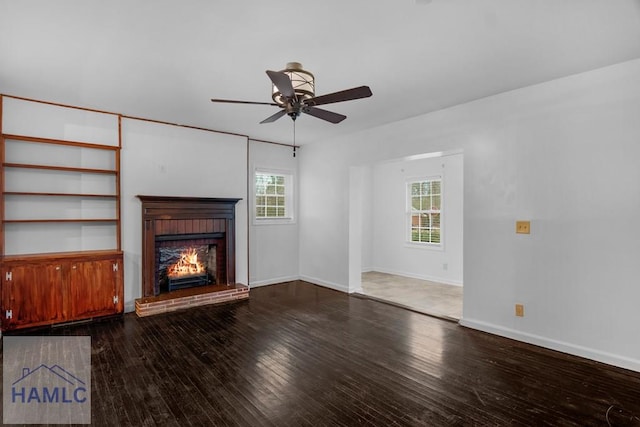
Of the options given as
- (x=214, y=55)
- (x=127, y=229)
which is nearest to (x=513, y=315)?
(x=214, y=55)

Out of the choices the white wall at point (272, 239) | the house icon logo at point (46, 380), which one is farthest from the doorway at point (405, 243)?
the house icon logo at point (46, 380)

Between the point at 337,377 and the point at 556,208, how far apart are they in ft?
9.15

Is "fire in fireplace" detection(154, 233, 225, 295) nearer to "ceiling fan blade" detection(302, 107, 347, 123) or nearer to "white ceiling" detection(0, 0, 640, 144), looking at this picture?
"white ceiling" detection(0, 0, 640, 144)

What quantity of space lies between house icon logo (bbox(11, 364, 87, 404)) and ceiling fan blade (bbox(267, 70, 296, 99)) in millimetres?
2766

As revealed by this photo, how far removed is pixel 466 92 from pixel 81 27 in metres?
3.67

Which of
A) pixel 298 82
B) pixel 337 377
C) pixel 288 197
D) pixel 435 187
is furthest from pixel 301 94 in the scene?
pixel 435 187

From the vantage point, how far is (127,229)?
4.72m

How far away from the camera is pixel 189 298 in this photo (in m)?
4.93

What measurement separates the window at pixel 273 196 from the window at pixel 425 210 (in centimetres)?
265

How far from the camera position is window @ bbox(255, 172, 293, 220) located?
6.36 m

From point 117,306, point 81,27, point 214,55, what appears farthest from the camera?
point 117,306

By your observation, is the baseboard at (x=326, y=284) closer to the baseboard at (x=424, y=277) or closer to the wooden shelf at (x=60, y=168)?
the baseboard at (x=424, y=277)

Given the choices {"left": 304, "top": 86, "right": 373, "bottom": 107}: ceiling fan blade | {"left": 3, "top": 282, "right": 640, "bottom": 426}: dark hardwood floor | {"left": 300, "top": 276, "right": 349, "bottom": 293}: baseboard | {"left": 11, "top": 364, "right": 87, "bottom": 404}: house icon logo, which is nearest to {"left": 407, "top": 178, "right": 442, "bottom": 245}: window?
{"left": 300, "top": 276, "right": 349, "bottom": 293}: baseboard

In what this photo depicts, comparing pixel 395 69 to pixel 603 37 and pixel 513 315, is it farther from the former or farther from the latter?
pixel 513 315
